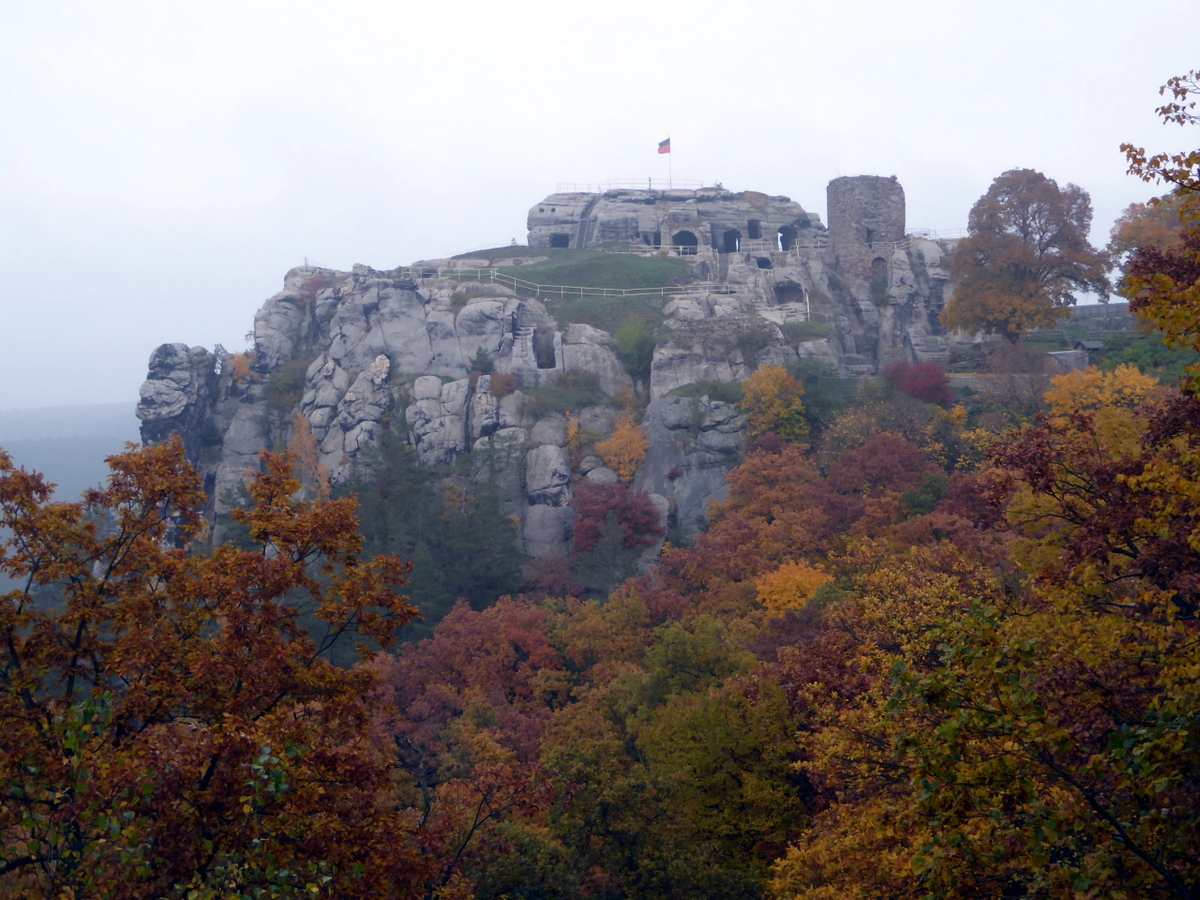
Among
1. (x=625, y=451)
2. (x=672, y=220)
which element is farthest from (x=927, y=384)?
(x=672, y=220)

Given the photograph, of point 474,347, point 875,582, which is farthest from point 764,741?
point 474,347

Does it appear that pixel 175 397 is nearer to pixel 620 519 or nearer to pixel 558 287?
pixel 558 287

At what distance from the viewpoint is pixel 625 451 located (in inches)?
1775

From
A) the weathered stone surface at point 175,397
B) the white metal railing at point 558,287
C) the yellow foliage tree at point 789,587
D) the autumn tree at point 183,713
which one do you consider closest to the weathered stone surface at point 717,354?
the white metal railing at point 558,287

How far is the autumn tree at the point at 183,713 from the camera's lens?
7.68 meters

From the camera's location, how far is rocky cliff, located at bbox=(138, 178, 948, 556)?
45.8m

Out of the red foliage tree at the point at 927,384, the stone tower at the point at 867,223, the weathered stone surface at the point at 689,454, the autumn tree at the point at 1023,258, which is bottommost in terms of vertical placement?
the weathered stone surface at the point at 689,454

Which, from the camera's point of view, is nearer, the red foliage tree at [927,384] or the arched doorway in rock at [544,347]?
the red foliage tree at [927,384]

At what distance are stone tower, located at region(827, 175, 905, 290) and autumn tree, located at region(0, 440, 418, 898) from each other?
55222 mm

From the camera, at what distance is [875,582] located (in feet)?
62.2

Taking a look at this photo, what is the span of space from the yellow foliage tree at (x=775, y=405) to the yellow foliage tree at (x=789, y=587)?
14237 millimetres

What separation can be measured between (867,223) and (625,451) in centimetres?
2819

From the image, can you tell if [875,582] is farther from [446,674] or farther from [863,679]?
[446,674]

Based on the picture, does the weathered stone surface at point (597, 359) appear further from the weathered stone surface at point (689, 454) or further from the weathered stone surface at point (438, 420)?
the weathered stone surface at point (438, 420)
